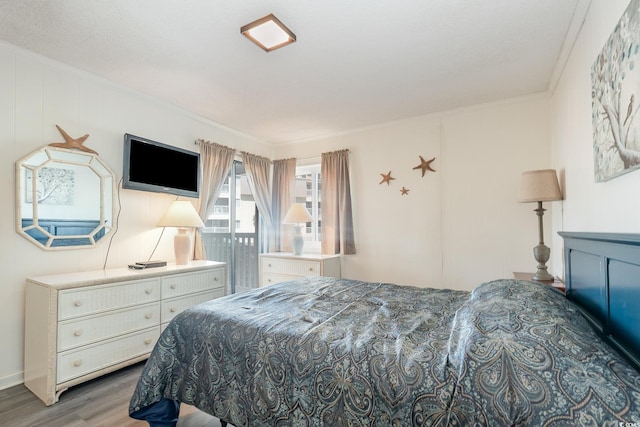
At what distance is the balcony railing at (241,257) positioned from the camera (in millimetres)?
4199

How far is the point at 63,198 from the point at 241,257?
241cm

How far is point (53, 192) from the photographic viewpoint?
7.92ft

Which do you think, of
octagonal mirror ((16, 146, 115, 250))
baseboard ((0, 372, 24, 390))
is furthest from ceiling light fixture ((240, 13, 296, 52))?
baseboard ((0, 372, 24, 390))

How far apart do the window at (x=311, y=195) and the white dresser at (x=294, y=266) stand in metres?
0.69

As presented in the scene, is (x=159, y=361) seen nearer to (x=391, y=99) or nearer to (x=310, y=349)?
(x=310, y=349)

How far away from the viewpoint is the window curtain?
4.29 metres

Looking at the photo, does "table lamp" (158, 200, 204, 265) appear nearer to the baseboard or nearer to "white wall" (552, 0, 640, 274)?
the baseboard

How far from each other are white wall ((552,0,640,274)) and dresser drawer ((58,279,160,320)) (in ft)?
10.3

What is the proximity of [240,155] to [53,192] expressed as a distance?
2.19 meters

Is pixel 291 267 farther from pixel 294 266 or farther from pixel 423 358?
pixel 423 358

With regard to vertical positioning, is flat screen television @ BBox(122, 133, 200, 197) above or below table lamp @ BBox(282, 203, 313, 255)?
above

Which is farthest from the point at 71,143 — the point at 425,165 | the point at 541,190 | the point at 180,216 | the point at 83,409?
the point at 541,190

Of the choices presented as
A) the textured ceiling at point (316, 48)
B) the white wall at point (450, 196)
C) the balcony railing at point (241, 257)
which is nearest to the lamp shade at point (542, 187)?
the white wall at point (450, 196)

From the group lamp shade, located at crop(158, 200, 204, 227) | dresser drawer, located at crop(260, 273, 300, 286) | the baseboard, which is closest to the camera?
the baseboard
